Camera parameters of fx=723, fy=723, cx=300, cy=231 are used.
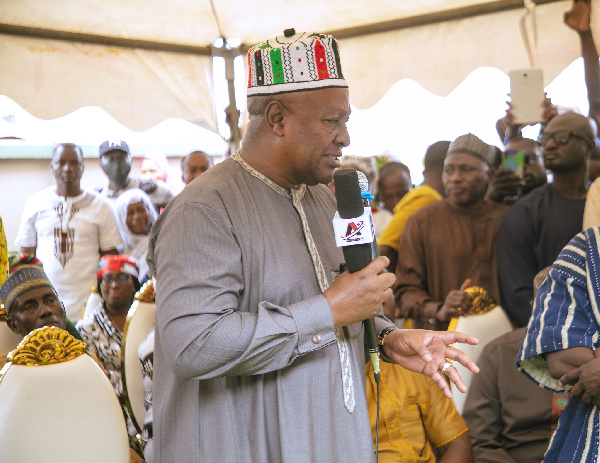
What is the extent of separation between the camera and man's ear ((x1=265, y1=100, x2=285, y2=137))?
1.71m

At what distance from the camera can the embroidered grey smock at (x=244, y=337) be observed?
59.9 inches

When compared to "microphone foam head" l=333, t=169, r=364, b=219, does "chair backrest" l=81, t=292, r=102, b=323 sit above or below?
below

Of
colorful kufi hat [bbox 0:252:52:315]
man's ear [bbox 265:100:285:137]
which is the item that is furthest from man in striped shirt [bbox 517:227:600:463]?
colorful kufi hat [bbox 0:252:52:315]

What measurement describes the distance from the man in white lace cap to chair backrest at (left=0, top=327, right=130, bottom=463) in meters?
0.48

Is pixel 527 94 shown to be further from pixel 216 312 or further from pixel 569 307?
pixel 216 312

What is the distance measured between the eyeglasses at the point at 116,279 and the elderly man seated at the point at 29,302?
2.43ft

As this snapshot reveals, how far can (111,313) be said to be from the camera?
14.1 feet

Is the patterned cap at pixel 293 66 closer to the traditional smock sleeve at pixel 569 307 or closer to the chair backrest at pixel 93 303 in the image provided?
the traditional smock sleeve at pixel 569 307

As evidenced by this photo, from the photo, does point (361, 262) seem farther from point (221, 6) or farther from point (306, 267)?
point (221, 6)

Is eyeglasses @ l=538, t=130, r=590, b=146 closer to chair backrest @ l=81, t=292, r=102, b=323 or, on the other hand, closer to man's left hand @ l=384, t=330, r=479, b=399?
man's left hand @ l=384, t=330, r=479, b=399

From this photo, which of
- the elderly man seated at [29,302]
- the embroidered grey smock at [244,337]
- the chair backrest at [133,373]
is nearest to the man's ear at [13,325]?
the elderly man seated at [29,302]

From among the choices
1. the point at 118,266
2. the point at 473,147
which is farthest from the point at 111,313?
the point at 473,147

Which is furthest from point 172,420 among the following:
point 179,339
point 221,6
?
point 221,6

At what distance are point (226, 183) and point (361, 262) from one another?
1.24ft
